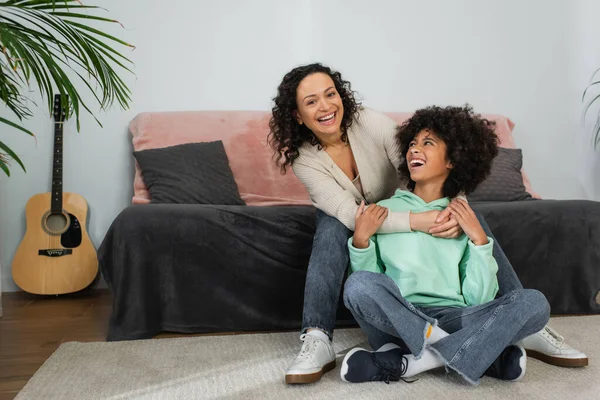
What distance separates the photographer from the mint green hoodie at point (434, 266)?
1.60m

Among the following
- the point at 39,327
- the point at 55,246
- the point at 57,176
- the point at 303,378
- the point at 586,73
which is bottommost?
the point at 39,327

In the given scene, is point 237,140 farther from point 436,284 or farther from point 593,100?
point 593,100

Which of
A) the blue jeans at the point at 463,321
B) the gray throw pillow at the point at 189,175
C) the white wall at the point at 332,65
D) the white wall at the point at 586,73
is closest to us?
the blue jeans at the point at 463,321

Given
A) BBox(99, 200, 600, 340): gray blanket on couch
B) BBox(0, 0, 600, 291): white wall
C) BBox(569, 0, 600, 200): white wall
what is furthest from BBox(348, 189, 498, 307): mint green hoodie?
BBox(569, 0, 600, 200): white wall

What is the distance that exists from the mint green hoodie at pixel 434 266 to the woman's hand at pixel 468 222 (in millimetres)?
21

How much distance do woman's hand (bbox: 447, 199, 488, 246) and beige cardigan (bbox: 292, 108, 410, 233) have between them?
1.03 feet

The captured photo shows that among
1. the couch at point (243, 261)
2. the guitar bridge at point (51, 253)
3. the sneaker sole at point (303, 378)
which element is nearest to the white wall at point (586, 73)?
the couch at point (243, 261)

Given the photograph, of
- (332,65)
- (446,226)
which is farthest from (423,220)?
(332,65)

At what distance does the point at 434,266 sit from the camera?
1.65m

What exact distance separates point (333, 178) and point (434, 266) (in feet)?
1.45

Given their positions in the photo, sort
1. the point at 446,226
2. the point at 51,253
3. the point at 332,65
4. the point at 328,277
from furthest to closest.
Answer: the point at 332,65
the point at 51,253
the point at 328,277
the point at 446,226

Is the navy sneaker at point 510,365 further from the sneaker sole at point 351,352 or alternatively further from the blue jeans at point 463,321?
the sneaker sole at point 351,352

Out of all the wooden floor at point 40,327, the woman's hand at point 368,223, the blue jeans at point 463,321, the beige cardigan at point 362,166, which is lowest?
the wooden floor at point 40,327

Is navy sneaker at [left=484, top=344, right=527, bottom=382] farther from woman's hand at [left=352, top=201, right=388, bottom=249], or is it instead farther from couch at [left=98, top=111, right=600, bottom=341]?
couch at [left=98, top=111, right=600, bottom=341]
